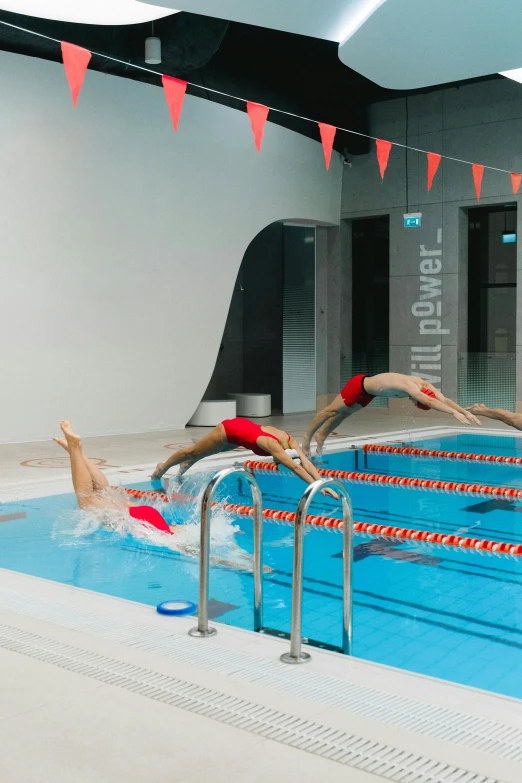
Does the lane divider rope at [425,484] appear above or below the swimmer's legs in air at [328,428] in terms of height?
below

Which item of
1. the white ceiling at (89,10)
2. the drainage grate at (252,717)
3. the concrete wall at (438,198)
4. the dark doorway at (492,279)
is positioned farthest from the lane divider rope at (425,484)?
the dark doorway at (492,279)

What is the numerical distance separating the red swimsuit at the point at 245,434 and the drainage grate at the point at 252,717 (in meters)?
3.15

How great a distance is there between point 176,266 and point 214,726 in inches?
376

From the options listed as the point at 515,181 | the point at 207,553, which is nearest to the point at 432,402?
the point at 207,553

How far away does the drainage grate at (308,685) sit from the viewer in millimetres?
2287

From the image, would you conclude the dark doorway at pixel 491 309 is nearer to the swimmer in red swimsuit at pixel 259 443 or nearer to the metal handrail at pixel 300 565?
the swimmer in red swimsuit at pixel 259 443

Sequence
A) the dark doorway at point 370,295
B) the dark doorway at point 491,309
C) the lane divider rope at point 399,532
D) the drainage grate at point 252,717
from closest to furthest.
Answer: the drainage grate at point 252,717 → the lane divider rope at point 399,532 → the dark doorway at point 491,309 → the dark doorway at point 370,295

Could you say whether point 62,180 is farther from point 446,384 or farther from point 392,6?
point 446,384

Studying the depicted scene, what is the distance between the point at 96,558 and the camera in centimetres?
499

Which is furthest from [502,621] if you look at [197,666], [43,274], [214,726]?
[43,274]

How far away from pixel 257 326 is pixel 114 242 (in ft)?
18.2

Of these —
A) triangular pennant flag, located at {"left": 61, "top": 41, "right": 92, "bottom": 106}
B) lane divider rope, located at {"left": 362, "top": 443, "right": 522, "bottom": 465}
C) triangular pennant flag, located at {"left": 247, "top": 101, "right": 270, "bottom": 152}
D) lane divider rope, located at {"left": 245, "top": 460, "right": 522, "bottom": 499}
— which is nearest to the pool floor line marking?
lane divider rope, located at {"left": 245, "top": 460, "right": 522, "bottom": 499}

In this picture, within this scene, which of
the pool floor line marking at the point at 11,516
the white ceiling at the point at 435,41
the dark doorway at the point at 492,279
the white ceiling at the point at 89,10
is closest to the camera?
the pool floor line marking at the point at 11,516

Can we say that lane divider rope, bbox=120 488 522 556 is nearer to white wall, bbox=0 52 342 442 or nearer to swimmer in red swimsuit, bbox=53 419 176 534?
swimmer in red swimsuit, bbox=53 419 176 534
